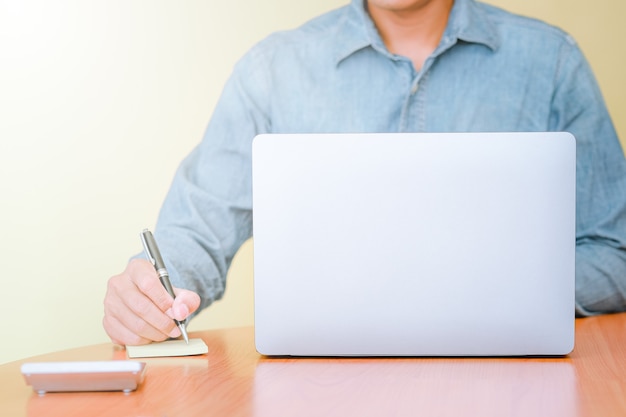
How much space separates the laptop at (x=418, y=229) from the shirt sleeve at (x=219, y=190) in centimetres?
112

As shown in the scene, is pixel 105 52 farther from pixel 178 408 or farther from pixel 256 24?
pixel 178 408

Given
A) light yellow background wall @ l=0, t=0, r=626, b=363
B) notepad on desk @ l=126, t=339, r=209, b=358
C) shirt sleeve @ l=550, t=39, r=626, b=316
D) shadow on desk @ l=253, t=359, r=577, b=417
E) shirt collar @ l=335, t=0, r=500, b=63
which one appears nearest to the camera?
shadow on desk @ l=253, t=359, r=577, b=417

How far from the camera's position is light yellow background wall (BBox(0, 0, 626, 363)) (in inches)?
99.0

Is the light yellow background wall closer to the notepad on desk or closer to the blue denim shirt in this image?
the blue denim shirt

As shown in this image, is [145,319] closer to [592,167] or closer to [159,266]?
[159,266]

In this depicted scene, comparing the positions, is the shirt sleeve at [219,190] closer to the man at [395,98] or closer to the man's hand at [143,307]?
the man at [395,98]

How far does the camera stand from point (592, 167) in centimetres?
234

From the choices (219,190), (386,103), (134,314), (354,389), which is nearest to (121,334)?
(134,314)

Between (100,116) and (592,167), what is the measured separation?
1.45 meters

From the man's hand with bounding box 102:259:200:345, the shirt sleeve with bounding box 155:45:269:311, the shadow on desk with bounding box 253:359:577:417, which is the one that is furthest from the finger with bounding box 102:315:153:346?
the shirt sleeve with bounding box 155:45:269:311

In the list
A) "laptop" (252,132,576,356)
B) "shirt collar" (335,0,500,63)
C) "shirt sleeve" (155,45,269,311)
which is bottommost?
"shirt sleeve" (155,45,269,311)

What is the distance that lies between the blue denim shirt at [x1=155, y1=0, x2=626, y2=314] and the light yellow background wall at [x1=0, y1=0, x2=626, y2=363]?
97mm

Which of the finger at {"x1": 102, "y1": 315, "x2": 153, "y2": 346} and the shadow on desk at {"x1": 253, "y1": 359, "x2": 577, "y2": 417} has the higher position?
the shadow on desk at {"x1": 253, "y1": 359, "x2": 577, "y2": 417}

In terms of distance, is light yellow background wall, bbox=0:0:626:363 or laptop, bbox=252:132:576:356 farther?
light yellow background wall, bbox=0:0:626:363
